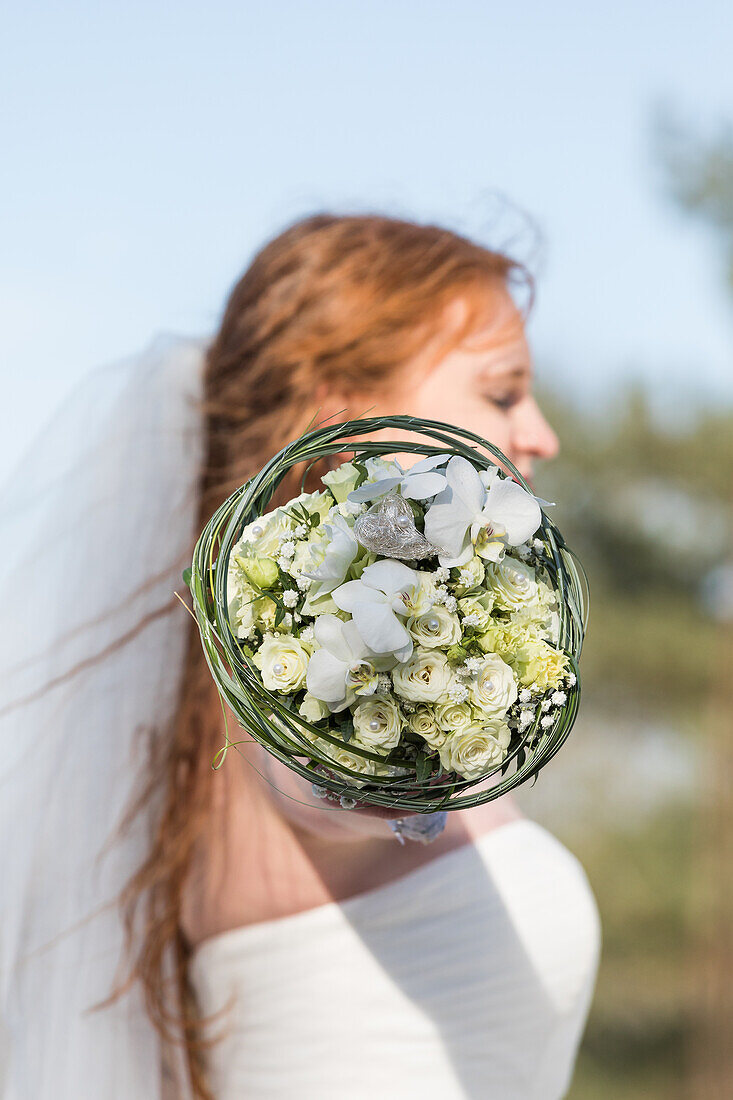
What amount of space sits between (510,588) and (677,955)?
3389 millimetres

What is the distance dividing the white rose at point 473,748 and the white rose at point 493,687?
0.05 feet

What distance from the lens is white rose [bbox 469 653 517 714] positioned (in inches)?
16.9

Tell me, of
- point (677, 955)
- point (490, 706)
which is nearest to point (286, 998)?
point (490, 706)

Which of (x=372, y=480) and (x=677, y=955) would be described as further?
(x=677, y=955)

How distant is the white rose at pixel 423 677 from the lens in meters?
0.43

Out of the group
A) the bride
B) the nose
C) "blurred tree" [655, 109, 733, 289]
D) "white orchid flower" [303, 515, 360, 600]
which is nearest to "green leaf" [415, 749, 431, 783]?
A: "white orchid flower" [303, 515, 360, 600]

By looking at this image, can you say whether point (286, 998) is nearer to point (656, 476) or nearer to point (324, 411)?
point (324, 411)

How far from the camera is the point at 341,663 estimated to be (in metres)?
0.42

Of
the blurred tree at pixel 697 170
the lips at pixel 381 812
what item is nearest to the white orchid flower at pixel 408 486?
the lips at pixel 381 812

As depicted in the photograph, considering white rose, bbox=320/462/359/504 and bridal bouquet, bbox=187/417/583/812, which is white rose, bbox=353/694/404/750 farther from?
white rose, bbox=320/462/359/504

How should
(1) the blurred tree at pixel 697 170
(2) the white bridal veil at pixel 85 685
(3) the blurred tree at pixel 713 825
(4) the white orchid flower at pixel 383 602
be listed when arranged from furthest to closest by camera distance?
(1) the blurred tree at pixel 697 170 < (3) the blurred tree at pixel 713 825 < (2) the white bridal veil at pixel 85 685 < (4) the white orchid flower at pixel 383 602

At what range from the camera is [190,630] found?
90 centimetres

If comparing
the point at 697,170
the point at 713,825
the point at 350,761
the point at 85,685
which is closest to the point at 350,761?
the point at 350,761

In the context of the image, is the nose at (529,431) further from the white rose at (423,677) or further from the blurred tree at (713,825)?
the blurred tree at (713,825)
